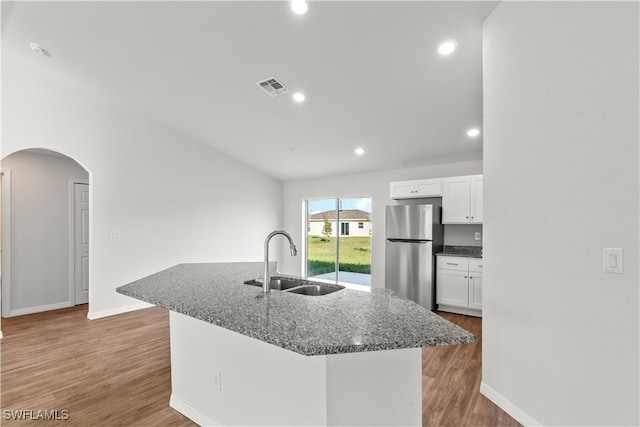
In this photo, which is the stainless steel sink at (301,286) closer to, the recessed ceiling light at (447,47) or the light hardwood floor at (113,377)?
the light hardwood floor at (113,377)

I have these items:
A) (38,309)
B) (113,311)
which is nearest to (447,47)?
(113,311)

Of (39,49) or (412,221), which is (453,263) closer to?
(412,221)

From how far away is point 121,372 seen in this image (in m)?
2.54

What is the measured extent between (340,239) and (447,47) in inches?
169

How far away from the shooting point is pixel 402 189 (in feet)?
15.8

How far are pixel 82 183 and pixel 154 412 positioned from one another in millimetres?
4115

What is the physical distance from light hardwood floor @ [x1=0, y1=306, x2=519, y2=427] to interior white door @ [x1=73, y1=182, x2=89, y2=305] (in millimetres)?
897

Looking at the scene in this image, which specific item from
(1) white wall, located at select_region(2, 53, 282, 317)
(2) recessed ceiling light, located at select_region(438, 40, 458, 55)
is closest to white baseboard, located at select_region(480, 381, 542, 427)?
(2) recessed ceiling light, located at select_region(438, 40, 458, 55)

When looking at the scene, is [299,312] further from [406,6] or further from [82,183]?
[82,183]

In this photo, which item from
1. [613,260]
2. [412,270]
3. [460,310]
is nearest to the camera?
[613,260]

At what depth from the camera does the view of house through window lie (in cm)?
591

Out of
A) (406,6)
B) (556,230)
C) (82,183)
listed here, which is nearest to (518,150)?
(556,230)

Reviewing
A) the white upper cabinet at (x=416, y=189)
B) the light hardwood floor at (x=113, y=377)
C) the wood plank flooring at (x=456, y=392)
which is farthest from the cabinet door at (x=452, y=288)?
the white upper cabinet at (x=416, y=189)

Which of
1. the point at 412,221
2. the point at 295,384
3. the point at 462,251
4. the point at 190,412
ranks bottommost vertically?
the point at 190,412
